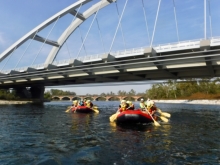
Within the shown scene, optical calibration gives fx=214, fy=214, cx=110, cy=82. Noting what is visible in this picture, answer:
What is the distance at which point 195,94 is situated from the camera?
88.7 m

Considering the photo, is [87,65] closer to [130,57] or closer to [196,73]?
[130,57]

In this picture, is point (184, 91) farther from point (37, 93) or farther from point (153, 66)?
point (153, 66)

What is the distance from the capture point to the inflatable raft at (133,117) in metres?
15.6

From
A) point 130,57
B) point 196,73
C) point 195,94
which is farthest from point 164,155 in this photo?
point 195,94

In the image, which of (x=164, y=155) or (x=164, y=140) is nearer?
(x=164, y=155)

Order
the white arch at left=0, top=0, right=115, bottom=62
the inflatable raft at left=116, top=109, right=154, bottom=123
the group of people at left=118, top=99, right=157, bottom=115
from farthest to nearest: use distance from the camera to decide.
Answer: the white arch at left=0, top=0, right=115, bottom=62 < the group of people at left=118, top=99, right=157, bottom=115 < the inflatable raft at left=116, top=109, right=154, bottom=123

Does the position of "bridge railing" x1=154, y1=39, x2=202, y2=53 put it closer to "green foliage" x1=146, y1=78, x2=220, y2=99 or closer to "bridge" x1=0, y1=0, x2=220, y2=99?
"bridge" x1=0, y1=0, x2=220, y2=99

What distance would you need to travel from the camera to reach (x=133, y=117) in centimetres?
1560

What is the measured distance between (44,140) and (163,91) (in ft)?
329

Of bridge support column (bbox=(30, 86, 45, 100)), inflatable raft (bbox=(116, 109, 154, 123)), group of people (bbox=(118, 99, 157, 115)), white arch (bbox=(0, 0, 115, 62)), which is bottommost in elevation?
inflatable raft (bbox=(116, 109, 154, 123))

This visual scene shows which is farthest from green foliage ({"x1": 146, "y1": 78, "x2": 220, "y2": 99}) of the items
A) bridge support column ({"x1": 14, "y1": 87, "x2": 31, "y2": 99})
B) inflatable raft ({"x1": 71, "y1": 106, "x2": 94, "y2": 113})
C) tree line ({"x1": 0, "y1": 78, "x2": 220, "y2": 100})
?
inflatable raft ({"x1": 71, "y1": 106, "x2": 94, "y2": 113})

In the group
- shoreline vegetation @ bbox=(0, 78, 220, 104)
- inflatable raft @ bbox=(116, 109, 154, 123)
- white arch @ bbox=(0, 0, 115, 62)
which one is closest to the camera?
inflatable raft @ bbox=(116, 109, 154, 123)

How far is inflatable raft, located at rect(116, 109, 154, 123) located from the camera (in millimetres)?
15625

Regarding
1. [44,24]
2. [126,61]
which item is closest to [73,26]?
[44,24]
